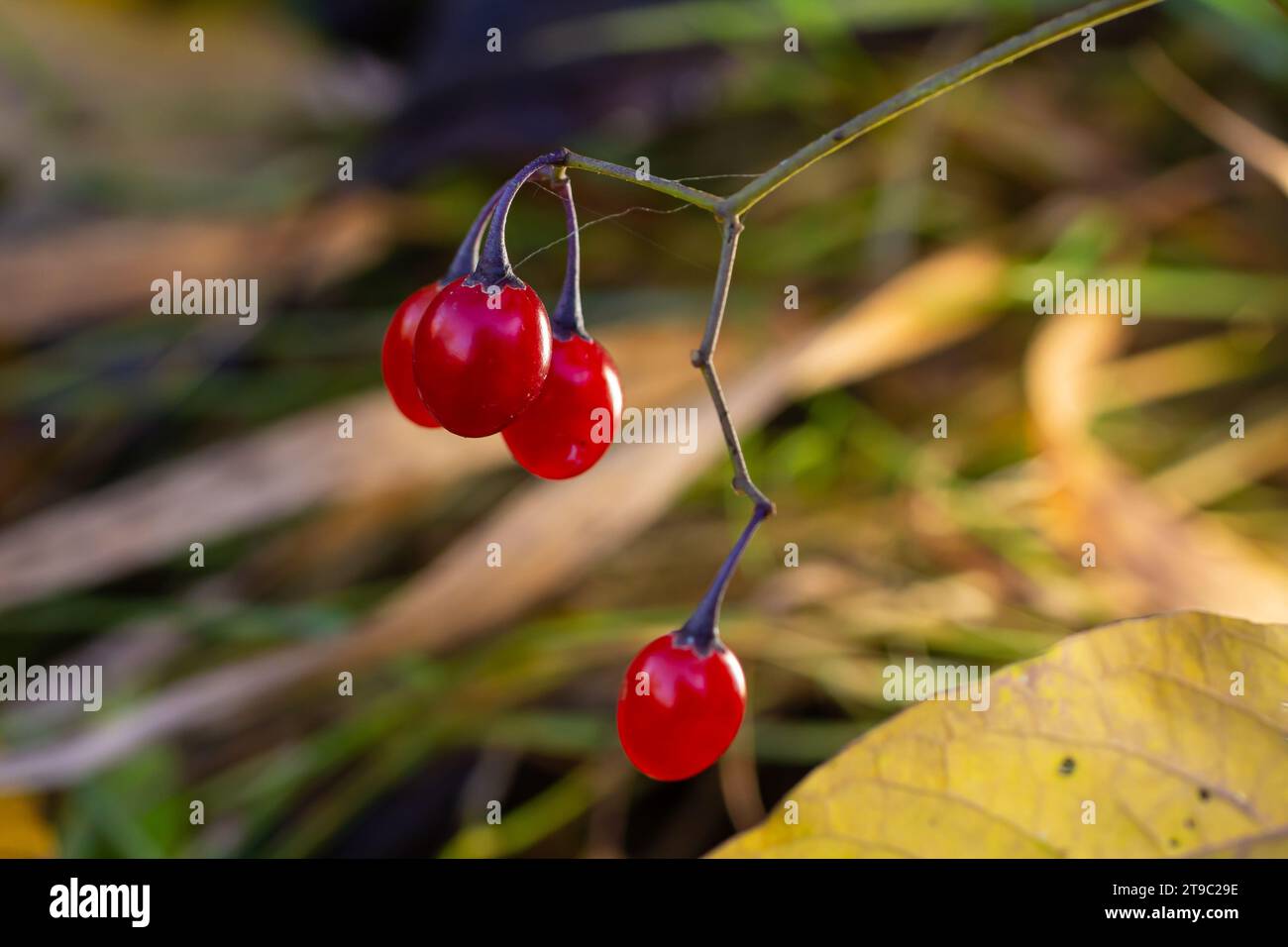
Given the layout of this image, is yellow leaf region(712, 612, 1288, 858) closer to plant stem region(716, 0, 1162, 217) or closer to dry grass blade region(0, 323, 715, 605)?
plant stem region(716, 0, 1162, 217)

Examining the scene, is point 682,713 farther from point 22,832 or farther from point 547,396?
point 22,832

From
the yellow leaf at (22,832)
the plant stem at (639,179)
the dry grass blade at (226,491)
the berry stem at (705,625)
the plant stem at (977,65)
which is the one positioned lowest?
the yellow leaf at (22,832)

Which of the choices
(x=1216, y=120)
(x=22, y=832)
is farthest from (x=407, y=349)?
(x=1216, y=120)

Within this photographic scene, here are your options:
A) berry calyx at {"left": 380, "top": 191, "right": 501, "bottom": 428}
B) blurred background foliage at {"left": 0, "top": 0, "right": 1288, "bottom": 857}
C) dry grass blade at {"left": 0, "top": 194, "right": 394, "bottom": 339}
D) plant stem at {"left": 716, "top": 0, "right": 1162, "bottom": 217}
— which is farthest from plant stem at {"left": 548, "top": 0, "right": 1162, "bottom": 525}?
dry grass blade at {"left": 0, "top": 194, "right": 394, "bottom": 339}

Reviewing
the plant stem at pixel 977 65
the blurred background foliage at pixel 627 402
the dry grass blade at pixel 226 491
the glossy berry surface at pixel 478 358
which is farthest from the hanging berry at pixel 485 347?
the dry grass blade at pixel 226 491

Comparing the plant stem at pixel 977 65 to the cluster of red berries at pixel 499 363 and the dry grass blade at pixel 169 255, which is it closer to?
the cluster of red berries at pixel 499 363
